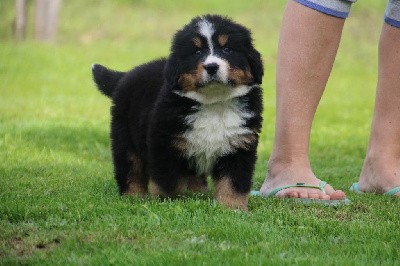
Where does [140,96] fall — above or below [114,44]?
above

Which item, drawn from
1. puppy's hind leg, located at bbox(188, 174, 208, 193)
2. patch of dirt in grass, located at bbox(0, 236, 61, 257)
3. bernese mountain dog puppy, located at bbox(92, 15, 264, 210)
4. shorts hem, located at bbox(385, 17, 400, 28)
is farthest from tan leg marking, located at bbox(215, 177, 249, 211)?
shorts hem, located at bbox(385, 17, 400, 28)

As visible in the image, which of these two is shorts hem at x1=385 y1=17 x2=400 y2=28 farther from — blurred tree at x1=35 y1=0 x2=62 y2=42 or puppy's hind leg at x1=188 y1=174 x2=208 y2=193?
blurred tree at x1=35 y1=0 x2=62 y2=42

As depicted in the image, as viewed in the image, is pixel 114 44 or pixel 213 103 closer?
pixel 213 103

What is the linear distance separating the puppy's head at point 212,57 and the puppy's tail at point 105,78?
40.5 inches

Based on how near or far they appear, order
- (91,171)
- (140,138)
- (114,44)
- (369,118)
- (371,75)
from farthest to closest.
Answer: (114,44)
(371,75)
(369,118)
(91,171)
(140,138)

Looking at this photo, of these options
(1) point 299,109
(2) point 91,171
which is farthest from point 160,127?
(2) point 91,171

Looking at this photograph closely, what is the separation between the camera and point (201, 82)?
14.7ft

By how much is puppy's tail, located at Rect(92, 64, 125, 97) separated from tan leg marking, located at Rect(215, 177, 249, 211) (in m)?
1.27

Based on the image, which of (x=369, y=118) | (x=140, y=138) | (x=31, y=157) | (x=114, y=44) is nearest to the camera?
(x=140, y=138)

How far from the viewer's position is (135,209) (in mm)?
4371

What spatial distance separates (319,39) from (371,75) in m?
12.5

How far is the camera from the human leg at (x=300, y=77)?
5184 mm

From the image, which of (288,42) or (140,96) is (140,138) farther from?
(288,42)

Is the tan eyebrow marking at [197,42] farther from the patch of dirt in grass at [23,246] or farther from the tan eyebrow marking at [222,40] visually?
the patch of dirt in grass at [23,246]
